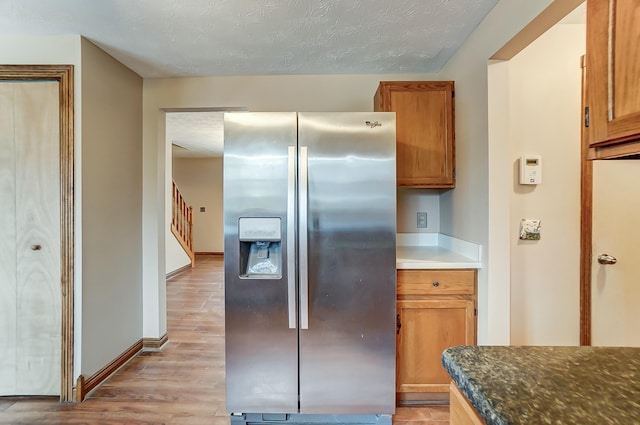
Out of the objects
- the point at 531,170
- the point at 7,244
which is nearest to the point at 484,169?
the point at 531,170

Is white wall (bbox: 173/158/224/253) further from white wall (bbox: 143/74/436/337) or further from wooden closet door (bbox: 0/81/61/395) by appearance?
wooden closet door (bbox: 0/81/61/395)

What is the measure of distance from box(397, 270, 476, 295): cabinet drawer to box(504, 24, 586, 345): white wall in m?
0.34

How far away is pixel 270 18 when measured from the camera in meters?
1.67

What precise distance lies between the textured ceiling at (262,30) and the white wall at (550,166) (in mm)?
514

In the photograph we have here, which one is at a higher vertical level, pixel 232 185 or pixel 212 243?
pixel 232 185

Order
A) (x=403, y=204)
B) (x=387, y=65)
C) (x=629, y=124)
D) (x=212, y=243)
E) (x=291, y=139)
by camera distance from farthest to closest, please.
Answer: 1. (x=212, y=243)
2. (x=403, y=204)
3. (x=387, y=65)
4. (x=291, y=139)
5. (x=629, y=124)

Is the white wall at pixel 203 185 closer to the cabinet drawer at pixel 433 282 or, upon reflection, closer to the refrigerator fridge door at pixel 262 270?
the refrigerator fridge door at pixel 262 270

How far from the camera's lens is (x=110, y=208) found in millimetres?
2146

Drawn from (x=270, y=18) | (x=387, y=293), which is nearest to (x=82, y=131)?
(x=270, y=18)

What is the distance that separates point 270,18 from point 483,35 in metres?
1.24

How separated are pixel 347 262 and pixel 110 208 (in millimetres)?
1805

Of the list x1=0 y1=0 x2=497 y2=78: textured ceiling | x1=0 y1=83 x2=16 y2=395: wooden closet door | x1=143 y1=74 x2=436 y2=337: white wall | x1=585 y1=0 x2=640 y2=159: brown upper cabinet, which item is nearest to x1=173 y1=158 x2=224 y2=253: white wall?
x1=143 y1=74 x2=436 y2=337: white wall

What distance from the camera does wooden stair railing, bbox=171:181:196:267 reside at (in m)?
5.68

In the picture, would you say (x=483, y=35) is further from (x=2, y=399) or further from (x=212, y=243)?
(x=212, y=243)
